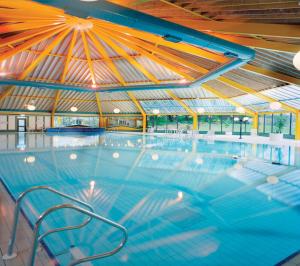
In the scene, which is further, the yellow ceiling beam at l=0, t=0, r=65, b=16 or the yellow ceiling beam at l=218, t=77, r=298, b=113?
the yellow ceiling beam at l=218, t=77, r=298, b=113

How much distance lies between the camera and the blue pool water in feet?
11.3

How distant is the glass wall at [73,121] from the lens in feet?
106

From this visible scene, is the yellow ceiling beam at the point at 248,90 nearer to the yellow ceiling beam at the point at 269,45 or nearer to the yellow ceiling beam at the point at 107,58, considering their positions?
Result: the yellow ceiling beam at the point at 107,58

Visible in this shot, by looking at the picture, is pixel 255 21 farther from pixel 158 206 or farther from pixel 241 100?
pixel 241 100

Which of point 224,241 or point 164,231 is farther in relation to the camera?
point 164,231

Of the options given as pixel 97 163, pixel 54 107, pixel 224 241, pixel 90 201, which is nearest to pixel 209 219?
pixel 224 241

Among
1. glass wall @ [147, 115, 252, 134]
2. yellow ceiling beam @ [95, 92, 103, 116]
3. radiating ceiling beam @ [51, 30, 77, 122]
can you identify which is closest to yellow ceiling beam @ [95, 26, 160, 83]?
radiating ceiling beam @ [51, 30, 77, 122]

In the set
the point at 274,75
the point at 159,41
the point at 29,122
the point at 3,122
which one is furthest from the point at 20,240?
the point at 29,122

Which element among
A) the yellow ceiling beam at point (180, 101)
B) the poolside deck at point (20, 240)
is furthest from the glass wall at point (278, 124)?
the poolside deck at point (20, 240)

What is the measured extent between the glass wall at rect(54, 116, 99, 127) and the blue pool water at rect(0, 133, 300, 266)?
2283cm

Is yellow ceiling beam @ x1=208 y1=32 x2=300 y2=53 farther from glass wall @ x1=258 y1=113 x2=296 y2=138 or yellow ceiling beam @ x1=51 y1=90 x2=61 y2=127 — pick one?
yellow ceiling beam @ x1=51 y1=90 x2=61 y2=127

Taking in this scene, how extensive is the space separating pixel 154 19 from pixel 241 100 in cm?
1727

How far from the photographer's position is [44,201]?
5.45m

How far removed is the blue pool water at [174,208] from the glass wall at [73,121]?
22.8 meters
